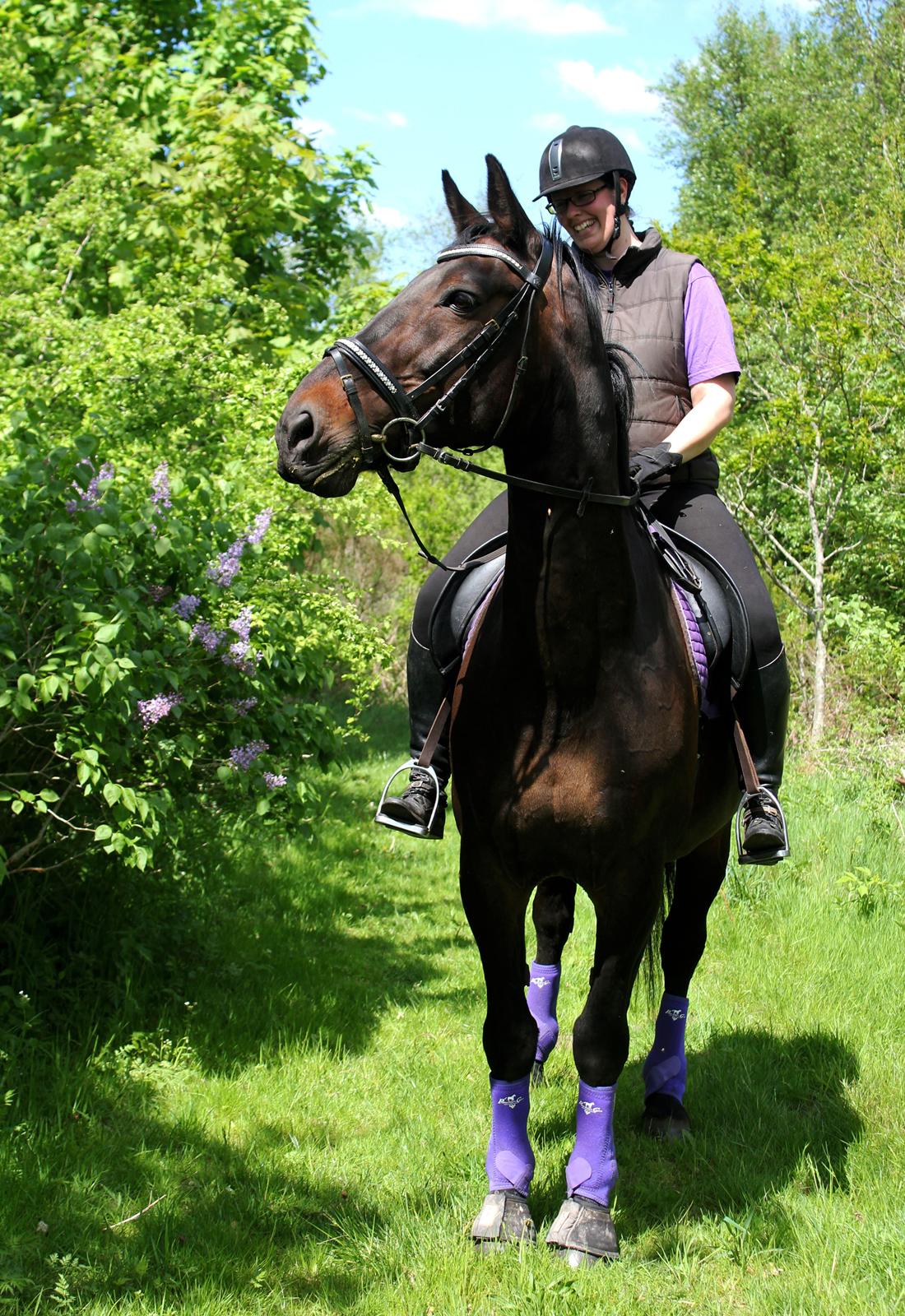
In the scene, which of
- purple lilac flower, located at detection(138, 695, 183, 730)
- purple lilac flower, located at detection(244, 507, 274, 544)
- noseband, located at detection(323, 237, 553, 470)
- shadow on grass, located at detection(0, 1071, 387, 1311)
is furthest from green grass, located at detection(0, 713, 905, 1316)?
noseband, located at detection(323, 237, 553, 470)

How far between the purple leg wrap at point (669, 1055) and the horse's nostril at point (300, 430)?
320 centimetres

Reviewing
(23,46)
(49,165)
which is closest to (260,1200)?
(49,165)

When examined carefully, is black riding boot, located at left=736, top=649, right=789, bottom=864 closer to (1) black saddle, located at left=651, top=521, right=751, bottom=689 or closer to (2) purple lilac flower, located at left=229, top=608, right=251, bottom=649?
(1) black saddle, located at left=651, top=521, right=751, bottom=689

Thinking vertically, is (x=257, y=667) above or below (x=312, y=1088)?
above

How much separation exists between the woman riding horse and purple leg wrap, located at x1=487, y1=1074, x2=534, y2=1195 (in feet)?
3.13

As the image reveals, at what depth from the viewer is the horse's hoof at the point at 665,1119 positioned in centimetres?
480

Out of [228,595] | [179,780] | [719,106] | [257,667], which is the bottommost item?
[179,780]

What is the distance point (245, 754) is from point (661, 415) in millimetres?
2321

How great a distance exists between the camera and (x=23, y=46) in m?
11.2

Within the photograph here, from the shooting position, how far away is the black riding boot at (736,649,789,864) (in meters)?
4.48

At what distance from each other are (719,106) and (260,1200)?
121 feet

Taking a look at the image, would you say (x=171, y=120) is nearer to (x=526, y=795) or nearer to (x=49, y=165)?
(x=49, y=165)

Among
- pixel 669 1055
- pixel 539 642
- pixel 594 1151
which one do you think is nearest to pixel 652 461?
pixel 539 642

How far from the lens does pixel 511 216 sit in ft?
11.2
